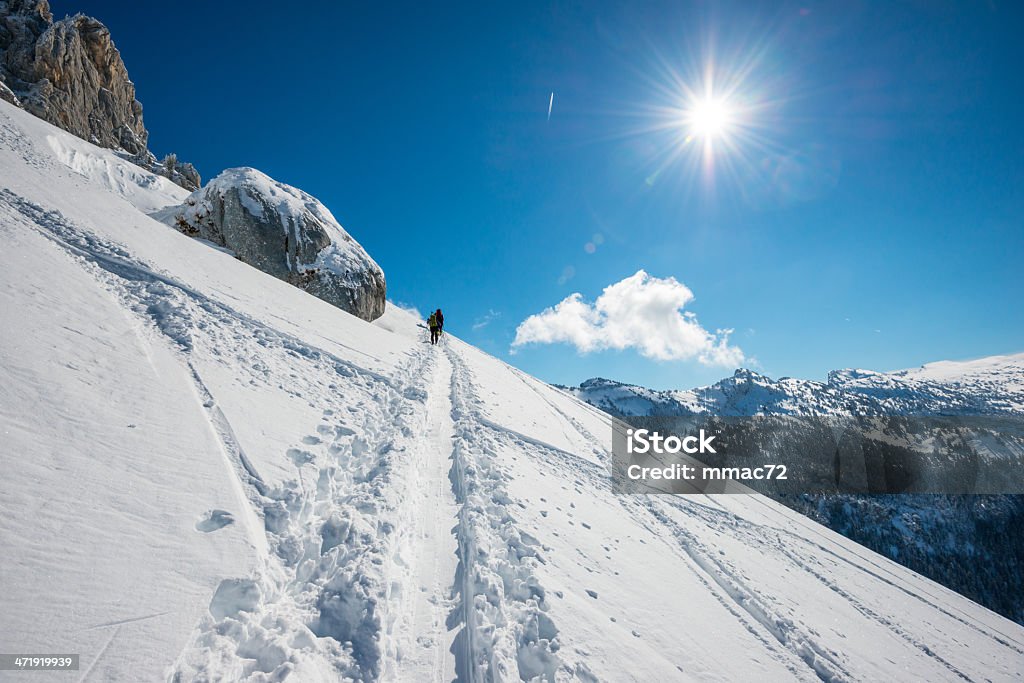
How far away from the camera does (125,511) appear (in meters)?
3.69

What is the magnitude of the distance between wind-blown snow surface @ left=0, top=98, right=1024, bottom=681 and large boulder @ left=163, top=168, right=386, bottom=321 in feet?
44.4

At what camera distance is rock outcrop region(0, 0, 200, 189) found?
50844 millimetres

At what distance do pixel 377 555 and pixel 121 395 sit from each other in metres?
4.23

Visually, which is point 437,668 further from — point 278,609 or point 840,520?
point 840,520

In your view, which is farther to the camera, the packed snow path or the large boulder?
the large boulder

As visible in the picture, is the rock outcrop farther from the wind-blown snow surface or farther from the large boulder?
the wind-blown snow surface

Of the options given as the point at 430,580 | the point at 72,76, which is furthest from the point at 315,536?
the point at 72,76

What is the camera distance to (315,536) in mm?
4680

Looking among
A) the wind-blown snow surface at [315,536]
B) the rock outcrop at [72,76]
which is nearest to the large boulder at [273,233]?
the wind-blown snow surface at [315,536]

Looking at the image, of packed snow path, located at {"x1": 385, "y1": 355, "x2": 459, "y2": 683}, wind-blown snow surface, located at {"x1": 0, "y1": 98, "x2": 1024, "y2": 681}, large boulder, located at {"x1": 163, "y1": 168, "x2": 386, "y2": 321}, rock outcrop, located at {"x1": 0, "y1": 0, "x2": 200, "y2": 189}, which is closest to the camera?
wind-blown snow surface, located at {"x1": 0, "y1": 98, "x2": 1024, "y2": 681}

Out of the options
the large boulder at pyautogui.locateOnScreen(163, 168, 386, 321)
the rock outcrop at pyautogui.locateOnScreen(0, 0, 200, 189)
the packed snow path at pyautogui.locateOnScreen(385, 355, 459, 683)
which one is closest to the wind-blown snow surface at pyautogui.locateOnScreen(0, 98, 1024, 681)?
the packed snow path at pyautogui.locateOnScreen(385, 355, 459, 683)

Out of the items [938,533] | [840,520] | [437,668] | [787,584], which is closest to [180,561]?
[437,668]

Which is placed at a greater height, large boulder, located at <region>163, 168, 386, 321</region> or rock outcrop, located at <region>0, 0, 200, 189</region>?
rock outcrop, located at <region>0, 0, 200, 189</region>

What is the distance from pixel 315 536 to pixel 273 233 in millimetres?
26311
